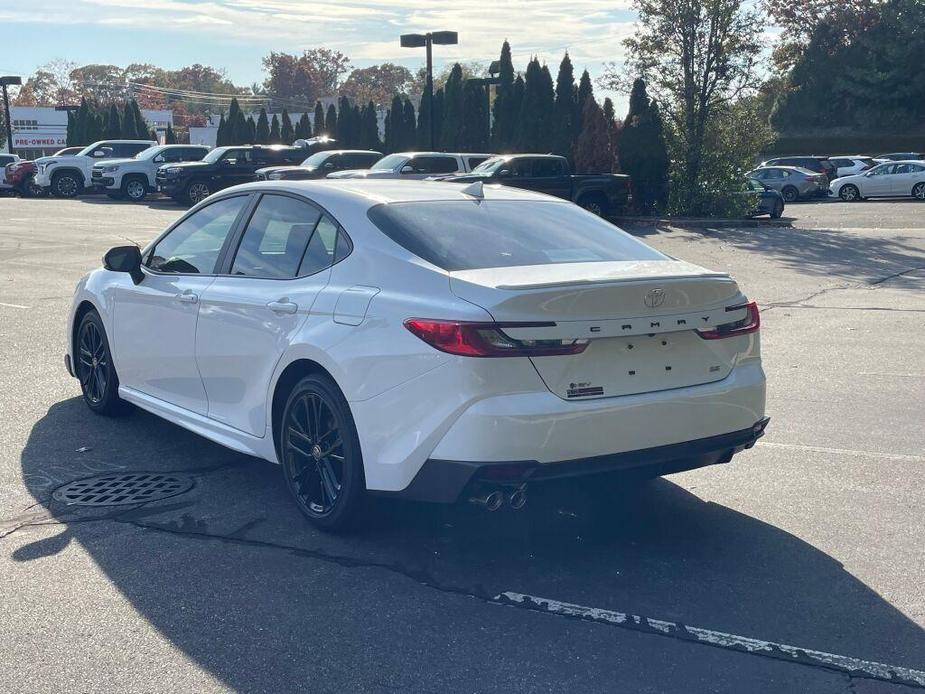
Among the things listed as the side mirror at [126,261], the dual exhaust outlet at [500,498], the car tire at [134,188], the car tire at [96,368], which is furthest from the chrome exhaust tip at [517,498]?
the car tire at [134,188]

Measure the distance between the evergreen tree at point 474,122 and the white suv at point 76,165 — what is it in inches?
460

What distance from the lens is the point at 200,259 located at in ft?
20.4

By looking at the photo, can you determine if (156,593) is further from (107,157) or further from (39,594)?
(107,157)

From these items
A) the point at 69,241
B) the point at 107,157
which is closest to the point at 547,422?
the point at 69,241

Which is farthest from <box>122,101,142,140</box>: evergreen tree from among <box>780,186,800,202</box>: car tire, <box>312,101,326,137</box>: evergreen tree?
<box>780,186,800,202</box>: car tire

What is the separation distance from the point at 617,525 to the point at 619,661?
4.76 feet

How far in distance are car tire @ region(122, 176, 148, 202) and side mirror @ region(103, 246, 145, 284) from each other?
32498 mm

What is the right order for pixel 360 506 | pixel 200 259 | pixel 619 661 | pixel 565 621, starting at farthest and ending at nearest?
1. pixel 200 259
2. pixel 360 506
3. pixel 565 621
4. pixel 619 661

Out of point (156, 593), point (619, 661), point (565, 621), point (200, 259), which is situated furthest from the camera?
point (200, 259)

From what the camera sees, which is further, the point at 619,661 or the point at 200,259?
the point at 200,259

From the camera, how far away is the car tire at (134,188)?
37.5m

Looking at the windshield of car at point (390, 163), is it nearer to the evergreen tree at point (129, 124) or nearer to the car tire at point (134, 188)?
the car tire at point (134, 188)

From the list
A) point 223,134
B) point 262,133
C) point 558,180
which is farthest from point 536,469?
point 223,134

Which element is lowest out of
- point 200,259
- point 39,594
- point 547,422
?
point 39,594
